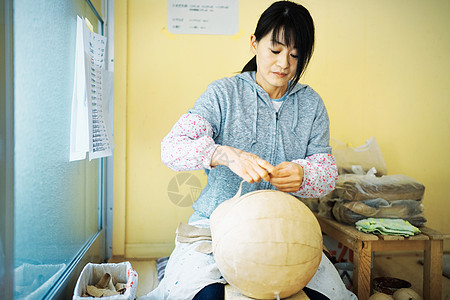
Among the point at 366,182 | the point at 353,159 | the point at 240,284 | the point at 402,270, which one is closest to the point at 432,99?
the point at 353,159

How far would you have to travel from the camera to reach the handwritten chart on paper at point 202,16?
2.30 meters

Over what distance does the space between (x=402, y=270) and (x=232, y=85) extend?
1757 millimetres

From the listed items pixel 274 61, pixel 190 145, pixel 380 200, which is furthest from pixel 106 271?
pixel 380 200

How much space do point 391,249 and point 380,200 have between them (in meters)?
0.26

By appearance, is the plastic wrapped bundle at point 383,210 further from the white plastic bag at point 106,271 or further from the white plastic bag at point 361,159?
the white plastic bag at point 106,271

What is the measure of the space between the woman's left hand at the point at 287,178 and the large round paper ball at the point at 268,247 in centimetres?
20

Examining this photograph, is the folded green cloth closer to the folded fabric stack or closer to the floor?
the folded fabric stack

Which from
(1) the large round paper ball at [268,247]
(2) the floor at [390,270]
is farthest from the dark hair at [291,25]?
(2) the floor at [390,270]

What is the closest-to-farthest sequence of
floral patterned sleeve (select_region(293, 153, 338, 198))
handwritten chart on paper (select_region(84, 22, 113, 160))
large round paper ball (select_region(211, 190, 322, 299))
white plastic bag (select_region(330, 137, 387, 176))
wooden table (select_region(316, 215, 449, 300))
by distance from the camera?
large round paper ball (select_region(211, 190, 322, 299)), floral patterned sleeve (select_region(293, 153, 338, 198)), handwritten chart on paper (select_region(84, 22, 113, 160)), wooden table (select_region(316, 215, 449, 300)), white plastic bag (select_region(330, 137, 387, 176))

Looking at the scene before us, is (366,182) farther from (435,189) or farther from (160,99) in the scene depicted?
(160,99)

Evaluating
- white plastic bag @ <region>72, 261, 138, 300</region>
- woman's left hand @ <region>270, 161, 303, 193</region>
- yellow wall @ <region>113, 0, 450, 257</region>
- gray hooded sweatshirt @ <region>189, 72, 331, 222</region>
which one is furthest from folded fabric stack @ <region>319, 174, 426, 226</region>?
white plastic bag @ <region>72, 261, 138, 300</region>

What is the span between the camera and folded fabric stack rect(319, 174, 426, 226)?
1.94 meters

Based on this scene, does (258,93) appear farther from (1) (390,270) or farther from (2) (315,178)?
(1) (390,270)

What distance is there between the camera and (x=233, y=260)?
997 mm
